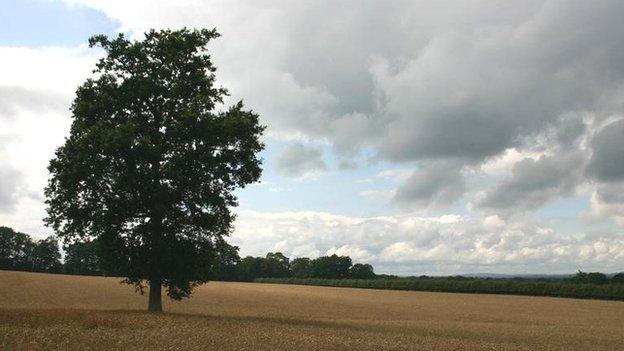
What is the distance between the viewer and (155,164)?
3206cm

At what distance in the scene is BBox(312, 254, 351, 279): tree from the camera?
173 metres

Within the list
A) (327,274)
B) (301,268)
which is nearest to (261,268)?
(301,268)

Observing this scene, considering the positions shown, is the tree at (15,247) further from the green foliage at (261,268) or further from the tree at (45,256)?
the green foliage at (261,268)

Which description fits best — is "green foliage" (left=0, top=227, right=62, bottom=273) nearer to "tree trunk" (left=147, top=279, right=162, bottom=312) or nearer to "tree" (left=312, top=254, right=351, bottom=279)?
"tree" (left=312, top=254, right=351, bottom=279)

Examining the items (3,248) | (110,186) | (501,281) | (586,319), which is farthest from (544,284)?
(3,248)

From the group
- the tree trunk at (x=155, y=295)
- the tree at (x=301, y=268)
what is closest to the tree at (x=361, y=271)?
the tree at (x=301, y=268)

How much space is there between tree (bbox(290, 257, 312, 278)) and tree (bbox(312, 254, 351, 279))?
7.05 meters

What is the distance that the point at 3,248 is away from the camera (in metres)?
160

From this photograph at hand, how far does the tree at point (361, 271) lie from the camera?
173125mm

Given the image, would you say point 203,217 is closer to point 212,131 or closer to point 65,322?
point 212,131

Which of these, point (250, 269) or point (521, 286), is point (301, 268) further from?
point (521, 286)

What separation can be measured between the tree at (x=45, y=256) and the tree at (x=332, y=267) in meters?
76.2

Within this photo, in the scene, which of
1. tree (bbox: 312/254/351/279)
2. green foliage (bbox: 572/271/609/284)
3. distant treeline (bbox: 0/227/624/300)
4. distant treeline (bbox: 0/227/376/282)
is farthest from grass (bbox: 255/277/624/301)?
tree (bbox: 312/254/351/279)

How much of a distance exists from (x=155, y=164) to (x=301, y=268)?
160 meters
